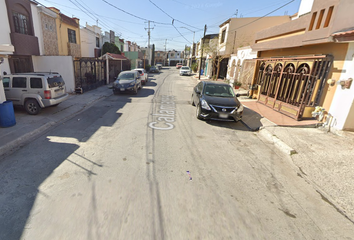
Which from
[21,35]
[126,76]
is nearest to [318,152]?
[126,76]

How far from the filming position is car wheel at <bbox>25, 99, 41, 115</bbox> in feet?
23.7

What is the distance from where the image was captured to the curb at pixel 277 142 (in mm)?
5010

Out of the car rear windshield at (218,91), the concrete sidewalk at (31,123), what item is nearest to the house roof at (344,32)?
the car rear windshield at (218,91)

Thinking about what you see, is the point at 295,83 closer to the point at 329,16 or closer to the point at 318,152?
the point at 329,16

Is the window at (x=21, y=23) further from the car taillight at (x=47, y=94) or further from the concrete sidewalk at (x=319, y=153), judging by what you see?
the concrete sidewalk at (x=319, y=153)

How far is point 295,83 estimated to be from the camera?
8.16m

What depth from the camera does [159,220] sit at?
261 cm

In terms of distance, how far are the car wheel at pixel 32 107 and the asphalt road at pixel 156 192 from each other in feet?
7.82

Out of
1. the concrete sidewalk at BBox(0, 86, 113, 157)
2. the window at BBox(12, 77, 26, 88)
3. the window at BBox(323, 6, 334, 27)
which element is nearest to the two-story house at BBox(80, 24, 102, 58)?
the concrete sidewalk at BBox(0, 86, 113, 157)

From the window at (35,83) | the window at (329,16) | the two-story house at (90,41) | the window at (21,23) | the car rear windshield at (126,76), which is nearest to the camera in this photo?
the window at (329,16)

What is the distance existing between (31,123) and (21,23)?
9.16m

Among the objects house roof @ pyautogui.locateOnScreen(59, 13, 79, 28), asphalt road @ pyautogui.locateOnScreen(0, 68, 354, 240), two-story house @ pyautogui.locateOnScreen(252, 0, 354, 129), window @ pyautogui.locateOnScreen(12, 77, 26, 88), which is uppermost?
house roof @ pyautogui.locateOnScreen(59, 13, 79, 28)

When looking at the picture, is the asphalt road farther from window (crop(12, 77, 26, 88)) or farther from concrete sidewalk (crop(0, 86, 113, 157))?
window (crop(12, 77, 26, 88))

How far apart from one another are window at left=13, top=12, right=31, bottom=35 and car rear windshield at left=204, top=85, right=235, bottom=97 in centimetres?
1226
